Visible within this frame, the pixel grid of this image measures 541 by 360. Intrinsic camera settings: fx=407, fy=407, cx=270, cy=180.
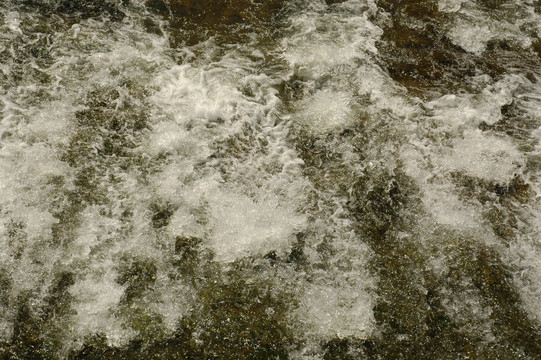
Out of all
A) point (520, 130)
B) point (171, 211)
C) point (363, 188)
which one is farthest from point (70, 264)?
point (520, 130)

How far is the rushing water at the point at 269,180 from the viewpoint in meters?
3.03

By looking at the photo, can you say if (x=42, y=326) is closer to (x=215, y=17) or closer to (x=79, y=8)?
(x=215, y=17)

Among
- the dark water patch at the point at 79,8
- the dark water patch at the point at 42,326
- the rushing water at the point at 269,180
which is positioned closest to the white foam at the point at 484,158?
the rushing water at the point at 269,180

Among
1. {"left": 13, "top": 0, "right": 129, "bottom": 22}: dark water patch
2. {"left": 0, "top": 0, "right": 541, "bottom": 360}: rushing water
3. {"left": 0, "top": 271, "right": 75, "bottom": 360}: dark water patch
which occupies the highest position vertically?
{"left": 13, "top": 0, "right": 129, "bottom": 22}: dark water patch

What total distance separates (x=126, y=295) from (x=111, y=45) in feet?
10.2

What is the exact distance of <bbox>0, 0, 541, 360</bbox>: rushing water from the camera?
3031 mm

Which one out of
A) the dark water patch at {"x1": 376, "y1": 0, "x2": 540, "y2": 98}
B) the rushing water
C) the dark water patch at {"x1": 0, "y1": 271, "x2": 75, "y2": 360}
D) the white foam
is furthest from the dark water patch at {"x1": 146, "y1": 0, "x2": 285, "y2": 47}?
the dark water patch at {"x1": 0, "y1": 271, "x2": 75, "y2": 360}

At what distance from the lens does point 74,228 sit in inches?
135

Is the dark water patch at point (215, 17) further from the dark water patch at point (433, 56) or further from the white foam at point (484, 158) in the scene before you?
the white foam at point (484, 158)

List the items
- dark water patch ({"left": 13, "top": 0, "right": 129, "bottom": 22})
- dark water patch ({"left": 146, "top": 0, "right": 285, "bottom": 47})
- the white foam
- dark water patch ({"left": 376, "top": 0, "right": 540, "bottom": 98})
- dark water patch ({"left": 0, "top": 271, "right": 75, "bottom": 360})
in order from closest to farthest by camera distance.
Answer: dark water patch ({"left": 0, "top": 271, "right": 75, "bottom": 360}), the white foam, dark water patch ({"left": 376, "top": 0, "right": 540, "bottom": 98}), dark water patch ({"left": 146, "top": 0, "right": 285, "bottom": 47}), dark water patch ({"left": 13, "top": 0, "right": 129, "bottom": 22})

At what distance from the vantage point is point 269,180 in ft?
12.5

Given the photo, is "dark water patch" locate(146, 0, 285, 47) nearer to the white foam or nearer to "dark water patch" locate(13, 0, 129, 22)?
"dark water patch" locate(13, 0, 129, 22)

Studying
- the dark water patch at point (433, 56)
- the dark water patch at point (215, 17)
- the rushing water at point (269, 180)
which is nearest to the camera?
the rushing water at point (269, 180)

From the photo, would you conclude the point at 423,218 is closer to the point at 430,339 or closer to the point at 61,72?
the point at 430,339
